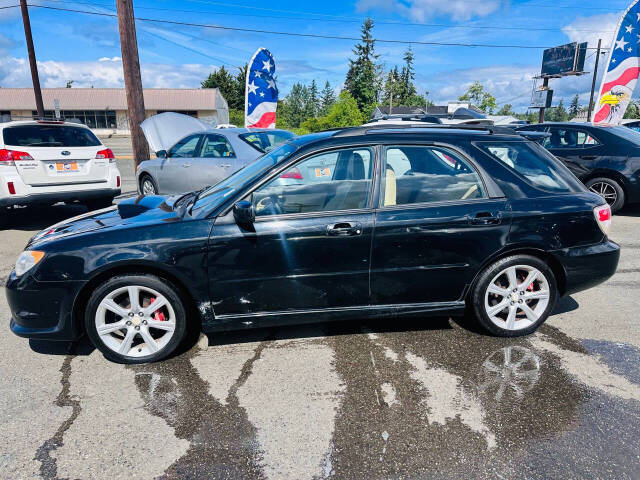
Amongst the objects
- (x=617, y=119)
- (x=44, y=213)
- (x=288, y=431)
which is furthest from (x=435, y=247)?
(x=617, y=119)

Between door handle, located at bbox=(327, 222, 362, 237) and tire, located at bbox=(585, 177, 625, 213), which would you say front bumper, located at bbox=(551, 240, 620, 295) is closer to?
door handle, located at bbox=(327, 222, 362, 237)

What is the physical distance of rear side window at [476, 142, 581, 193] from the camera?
358 centimetres

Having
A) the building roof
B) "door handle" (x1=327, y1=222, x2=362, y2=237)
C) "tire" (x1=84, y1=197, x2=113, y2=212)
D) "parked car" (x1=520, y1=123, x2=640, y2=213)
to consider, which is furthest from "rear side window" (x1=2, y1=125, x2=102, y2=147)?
the building roof

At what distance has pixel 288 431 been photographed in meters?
2.54

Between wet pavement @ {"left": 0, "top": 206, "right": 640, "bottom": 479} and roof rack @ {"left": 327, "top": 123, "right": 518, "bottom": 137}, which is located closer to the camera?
wet pavement @ {"left": 0, "top": 206, "right": 640, "bottom": 479}

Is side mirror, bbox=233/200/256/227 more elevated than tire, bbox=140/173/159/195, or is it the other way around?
side mirror, bbox=233/200/256/227

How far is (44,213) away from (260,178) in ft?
24.0

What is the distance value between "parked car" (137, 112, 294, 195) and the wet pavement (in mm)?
4344

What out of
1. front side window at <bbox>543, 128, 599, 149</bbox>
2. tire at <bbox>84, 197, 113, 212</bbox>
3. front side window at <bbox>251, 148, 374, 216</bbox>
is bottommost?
tire at <bbox>84, 197, 113, 212</bbox>

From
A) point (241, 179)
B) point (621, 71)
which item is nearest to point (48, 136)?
point (241, 179)

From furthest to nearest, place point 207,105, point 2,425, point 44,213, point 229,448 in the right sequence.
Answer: point 207,105 < point 44,213 < point 2,425 < point 229,448

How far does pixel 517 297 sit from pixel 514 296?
3 centimetres

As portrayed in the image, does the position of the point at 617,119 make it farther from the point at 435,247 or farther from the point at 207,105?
the point at 207,105

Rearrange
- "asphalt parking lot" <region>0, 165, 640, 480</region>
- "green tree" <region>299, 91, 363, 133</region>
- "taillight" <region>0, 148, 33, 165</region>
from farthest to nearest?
1. "green tree" <region>299, 91, 363, 133</region>
2. "taillight" <region>0, 148, 33, 165</region>
3. "asphalt parking lot" <region>0, 165, 640, 480</region>
